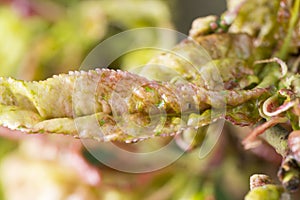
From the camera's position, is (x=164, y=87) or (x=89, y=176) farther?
(x=89, y=176)

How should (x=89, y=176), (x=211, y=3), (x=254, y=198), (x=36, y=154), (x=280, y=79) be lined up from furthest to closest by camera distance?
(x=211, y=3)
(x=36, y=154)
(x=89, y=176)
(x=280, y=79)
(x=254, y=198)

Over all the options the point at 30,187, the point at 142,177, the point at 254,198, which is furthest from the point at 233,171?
the point at 254,198

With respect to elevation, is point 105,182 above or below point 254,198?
above

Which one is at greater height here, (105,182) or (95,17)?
(95,17)

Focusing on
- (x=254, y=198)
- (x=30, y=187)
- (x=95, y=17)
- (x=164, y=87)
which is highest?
(x=95, y=17)

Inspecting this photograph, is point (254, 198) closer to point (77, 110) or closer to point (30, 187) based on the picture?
point (77, 110)

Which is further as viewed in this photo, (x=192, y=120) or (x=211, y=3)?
(x=211, y=3)

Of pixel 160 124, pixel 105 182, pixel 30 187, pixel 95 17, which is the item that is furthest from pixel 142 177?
pixel 160 124

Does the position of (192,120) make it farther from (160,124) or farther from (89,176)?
(89,176)

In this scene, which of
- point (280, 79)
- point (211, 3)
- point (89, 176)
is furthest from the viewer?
point (211, 3)
